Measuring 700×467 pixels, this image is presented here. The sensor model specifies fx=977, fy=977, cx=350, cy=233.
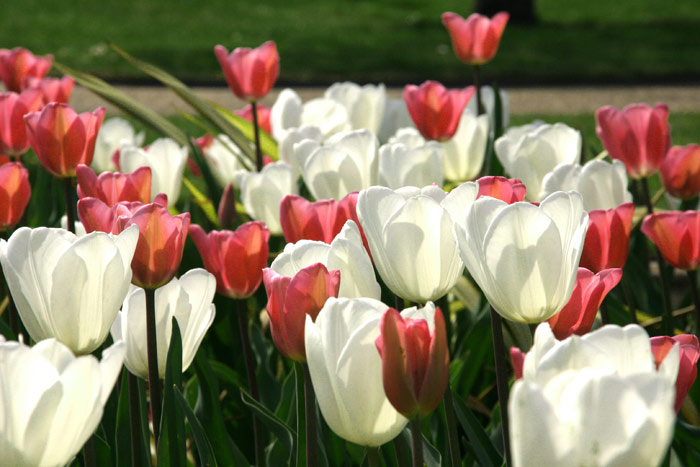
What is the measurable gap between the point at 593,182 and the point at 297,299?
3.02ft

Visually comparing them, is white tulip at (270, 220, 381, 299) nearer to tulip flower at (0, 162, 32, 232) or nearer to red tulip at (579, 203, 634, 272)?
red tulip at (579, 203, 634, 272)

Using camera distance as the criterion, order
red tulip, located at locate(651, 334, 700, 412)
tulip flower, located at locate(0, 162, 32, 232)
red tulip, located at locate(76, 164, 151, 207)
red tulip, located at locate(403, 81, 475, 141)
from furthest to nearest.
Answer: red tulip, located at locate(403, 81, 475, 141) < tulip flower, located at locate(0, 162, 32, 232) < red tulip, located at locate(76, 164, 151, 207) < red tulip, located at locate(651, 334, 700, 412)

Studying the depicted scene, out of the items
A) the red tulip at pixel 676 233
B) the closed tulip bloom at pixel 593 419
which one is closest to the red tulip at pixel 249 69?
the red tulip at pixel 676 233

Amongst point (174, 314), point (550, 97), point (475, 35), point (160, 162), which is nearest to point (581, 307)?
point (174, 314)

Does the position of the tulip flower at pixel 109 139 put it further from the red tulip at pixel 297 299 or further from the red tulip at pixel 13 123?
the red tulip at pixel 297 299

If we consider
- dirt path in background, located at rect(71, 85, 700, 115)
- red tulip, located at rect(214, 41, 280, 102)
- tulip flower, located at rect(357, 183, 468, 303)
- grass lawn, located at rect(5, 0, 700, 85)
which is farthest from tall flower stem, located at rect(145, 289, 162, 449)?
grass lawn, located at rect(5, 0, 700, 85)

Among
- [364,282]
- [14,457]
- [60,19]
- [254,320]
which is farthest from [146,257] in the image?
[60,19]

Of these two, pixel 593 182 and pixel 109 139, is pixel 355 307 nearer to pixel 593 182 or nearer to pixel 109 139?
pixel 593 182

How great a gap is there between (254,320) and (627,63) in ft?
26.2

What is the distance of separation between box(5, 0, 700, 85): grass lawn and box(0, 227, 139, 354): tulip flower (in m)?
7.81

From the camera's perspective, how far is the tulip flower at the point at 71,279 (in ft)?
3.59

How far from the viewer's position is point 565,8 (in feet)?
44.4

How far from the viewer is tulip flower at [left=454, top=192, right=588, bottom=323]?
1068 mm

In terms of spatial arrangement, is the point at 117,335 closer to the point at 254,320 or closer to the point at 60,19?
the point at 254,320
